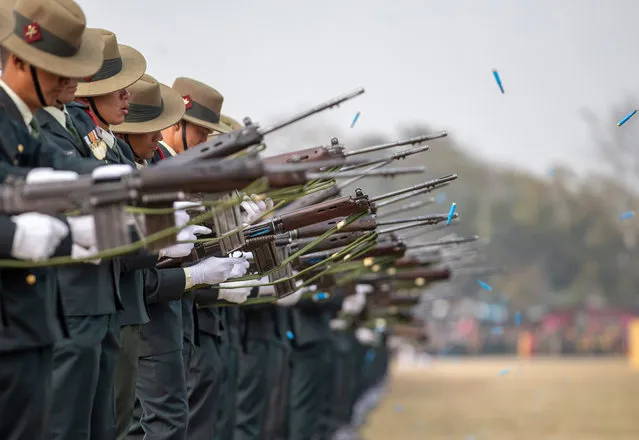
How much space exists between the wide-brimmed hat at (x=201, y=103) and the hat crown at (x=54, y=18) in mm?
2925

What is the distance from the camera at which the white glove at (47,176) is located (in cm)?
452

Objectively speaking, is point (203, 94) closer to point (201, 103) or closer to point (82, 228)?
point (201, 103)

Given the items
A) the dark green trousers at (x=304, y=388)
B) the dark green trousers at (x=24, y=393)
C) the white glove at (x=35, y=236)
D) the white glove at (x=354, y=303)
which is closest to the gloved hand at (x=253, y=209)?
the dark green trousers at (x=24, y=393)

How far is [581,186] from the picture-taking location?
6109 cm

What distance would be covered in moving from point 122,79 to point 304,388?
198 inches

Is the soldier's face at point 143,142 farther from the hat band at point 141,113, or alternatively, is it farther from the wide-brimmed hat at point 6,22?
the wide-brimmed hat at point 6,22

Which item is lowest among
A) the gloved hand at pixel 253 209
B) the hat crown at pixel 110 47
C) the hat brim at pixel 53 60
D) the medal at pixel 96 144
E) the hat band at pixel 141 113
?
the gloved hand at pixel 253 209

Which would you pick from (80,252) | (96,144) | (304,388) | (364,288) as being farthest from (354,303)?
(80,252)

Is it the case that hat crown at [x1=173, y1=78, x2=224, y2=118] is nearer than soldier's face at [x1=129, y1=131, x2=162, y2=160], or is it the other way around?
soldier's face at [x1=129, y1=131, x2=162, y2=160]

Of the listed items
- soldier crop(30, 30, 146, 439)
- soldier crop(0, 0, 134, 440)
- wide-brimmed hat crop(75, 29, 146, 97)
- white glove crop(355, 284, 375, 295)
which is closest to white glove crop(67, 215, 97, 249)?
soldier crop(0, 0, 134, 440)

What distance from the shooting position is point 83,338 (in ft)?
16.9

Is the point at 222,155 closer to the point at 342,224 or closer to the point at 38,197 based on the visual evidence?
the point at 38,197

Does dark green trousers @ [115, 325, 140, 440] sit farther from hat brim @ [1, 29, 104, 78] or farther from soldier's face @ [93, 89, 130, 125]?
hat brim @ [1, 29, 104, 78]

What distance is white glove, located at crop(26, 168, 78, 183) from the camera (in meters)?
4.52
